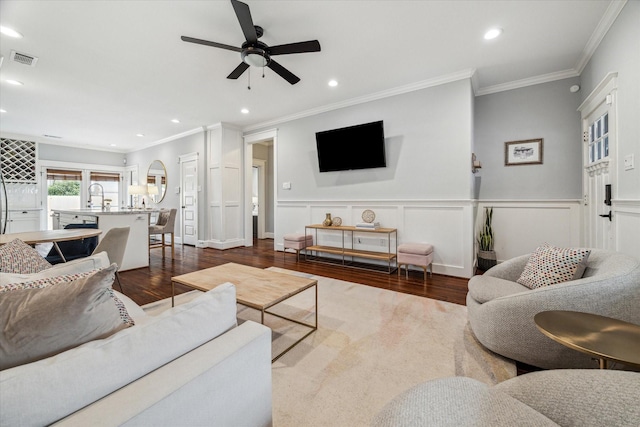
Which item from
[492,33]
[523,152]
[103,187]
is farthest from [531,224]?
[103,187]

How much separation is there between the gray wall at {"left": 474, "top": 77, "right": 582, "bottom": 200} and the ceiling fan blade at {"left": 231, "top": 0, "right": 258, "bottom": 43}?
3.48 m

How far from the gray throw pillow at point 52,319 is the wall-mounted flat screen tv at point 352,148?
385 cm

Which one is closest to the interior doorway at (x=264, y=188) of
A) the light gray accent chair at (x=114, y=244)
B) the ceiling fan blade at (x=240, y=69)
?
the ceiling fan blade at (x=240, y=69)

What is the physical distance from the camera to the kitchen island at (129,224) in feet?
12.6

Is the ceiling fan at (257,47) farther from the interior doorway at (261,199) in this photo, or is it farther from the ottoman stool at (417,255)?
the interior doorway at (261,199)

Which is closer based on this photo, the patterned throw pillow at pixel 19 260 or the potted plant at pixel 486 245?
the patterned throw pillow at pixel 19 260

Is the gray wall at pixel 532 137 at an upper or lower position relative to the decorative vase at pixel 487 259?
upper

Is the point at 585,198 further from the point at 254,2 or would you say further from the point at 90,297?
the point at 90,297

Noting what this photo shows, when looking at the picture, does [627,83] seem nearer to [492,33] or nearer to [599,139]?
[599,139]

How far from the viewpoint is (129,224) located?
4.08 metres

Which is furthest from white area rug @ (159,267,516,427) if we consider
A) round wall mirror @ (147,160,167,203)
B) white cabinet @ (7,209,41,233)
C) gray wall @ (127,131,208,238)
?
white cabinet @ (7,209,41,233)

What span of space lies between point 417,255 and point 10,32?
16.7 ft

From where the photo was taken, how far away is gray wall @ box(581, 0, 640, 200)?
80.5 inches

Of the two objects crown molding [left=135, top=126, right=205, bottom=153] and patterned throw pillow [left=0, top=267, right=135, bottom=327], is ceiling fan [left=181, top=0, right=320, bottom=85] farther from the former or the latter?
crown molding [left=135, top=126, right=205, bottom=153]
